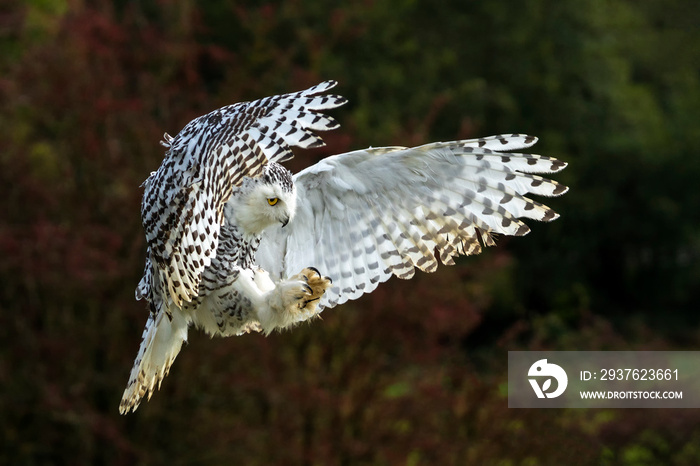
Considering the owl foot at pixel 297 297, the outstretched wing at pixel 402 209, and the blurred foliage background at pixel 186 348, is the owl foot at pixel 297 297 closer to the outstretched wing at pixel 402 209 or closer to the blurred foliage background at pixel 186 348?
the outstretched wing at pixel 402 209

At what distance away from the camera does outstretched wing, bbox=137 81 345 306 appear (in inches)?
109

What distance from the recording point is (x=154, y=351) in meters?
3.33

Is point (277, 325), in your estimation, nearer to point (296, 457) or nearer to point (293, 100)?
point (293, 100)

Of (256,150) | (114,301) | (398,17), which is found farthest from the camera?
(398,17)

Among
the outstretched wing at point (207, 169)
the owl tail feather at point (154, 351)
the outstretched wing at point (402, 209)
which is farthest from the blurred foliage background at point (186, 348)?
the outstretched wing at point (207, 169)

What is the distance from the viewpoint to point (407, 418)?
691 centimetres

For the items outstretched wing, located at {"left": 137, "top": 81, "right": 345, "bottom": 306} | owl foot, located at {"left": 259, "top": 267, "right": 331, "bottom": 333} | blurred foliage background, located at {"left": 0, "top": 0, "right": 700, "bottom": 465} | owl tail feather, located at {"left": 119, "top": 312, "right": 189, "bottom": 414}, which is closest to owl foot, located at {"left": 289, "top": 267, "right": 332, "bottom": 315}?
owl foot, located at {"left": 259, "top": 267, "right": 331, "bottom": 333}

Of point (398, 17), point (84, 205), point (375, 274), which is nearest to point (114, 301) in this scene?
point (84, 205)

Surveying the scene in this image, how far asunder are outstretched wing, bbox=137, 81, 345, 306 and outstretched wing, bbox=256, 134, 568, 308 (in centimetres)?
30

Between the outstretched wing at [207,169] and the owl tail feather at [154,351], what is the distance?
30cm

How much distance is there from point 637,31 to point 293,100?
1558cm

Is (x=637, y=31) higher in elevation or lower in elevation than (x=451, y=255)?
higher

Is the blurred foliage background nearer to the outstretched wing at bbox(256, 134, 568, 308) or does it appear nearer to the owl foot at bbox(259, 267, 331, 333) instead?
the outstretched wing at bbox(256, 134, 568, 308)

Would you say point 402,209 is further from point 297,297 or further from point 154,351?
point 154,351
